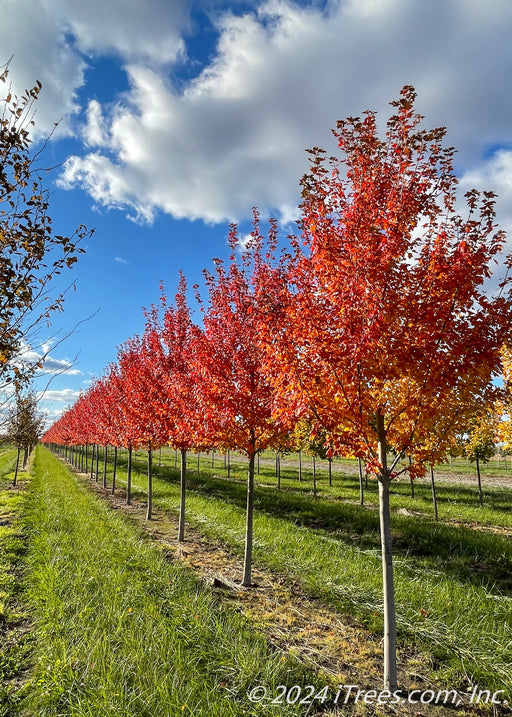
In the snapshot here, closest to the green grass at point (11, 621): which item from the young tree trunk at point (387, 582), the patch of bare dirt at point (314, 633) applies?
the patch of bare dirt at point (314, 633)

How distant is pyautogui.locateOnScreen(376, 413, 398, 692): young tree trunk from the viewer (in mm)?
4668

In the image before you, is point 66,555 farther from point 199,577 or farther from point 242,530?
point 242,530

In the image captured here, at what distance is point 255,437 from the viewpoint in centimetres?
807

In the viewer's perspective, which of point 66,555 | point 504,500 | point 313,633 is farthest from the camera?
point 504,500

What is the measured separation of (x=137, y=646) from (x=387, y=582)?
10.3 feet

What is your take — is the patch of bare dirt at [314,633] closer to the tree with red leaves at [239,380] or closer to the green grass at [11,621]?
the tree with red leaves at [239,380]

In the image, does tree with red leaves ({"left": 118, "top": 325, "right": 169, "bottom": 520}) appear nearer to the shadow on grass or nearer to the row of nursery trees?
the shadow on grass

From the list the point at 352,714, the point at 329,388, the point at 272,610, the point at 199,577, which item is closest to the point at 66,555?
the point at 199,577

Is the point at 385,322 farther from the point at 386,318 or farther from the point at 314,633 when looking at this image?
the point at 314,633

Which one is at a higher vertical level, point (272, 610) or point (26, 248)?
point (26, 248)

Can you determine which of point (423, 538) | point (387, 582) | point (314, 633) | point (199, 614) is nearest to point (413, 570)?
point (423, 538)

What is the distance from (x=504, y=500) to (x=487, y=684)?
20664 millimetres

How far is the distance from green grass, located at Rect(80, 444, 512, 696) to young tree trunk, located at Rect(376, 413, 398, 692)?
73cm

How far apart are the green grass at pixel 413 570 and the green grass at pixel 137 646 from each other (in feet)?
Result: 6.89
